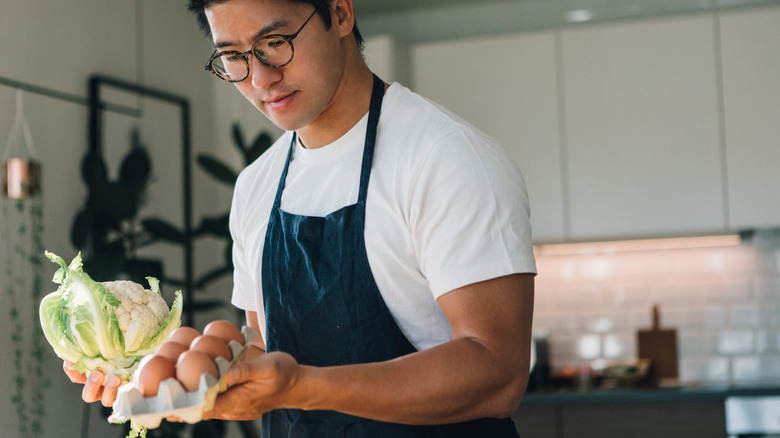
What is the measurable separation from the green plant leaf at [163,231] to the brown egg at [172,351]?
8.47ft

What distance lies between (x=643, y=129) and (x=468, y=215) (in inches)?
124

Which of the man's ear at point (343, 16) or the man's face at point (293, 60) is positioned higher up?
the man's ear at point (343, 16)

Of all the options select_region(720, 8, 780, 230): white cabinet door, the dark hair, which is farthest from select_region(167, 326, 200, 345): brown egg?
select_region(720, 8, 780, 230): white cabinet door

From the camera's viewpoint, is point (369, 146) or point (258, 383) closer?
point (258, 383)

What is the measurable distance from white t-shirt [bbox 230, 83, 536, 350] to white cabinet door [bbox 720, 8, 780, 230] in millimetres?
2994

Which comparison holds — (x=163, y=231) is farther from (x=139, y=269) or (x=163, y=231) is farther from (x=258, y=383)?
(x=258, y=383)

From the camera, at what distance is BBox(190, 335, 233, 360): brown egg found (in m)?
1.01

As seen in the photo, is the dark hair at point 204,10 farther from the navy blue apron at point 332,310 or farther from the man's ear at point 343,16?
the navy blue apron at point 332,310

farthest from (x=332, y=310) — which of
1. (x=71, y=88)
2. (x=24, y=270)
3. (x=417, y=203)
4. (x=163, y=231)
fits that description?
(x=71, y=88)

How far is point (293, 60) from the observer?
1.30m

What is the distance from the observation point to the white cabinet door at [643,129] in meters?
4.04

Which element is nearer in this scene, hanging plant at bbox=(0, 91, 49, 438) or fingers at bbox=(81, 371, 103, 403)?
fingers at bbox=(81, 371, 103, 403)

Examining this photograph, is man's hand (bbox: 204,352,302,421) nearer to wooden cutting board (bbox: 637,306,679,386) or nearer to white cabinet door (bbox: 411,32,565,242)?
white cabinet door (bbox: 411,32,565,242)

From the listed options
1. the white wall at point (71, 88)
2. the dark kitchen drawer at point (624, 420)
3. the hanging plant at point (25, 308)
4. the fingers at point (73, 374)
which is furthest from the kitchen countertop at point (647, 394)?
the fingers at point (73, 374)
